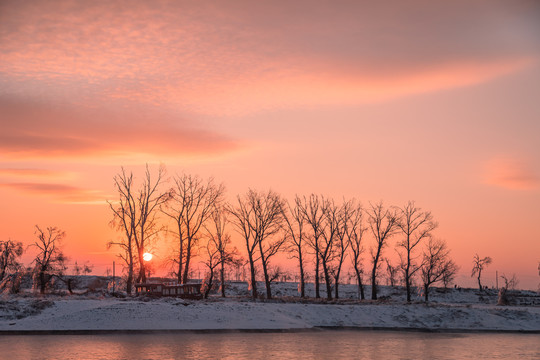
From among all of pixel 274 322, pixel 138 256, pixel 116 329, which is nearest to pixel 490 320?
pixel 274 322

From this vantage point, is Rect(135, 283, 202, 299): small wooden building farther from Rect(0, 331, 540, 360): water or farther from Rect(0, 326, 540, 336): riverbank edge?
Rect(0, 331, 540, 360): water

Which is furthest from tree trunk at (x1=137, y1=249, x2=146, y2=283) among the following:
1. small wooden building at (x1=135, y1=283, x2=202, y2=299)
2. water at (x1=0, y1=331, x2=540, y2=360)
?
water at (x1=0, y1=331, x2=540, y2=360)

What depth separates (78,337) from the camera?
136 ft

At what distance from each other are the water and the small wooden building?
18218mm

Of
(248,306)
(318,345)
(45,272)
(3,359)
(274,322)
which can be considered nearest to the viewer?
(3,359)

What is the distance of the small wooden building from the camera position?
6162cm

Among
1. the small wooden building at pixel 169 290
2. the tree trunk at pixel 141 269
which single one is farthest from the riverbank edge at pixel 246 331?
the tree trunk at pixel 141 269

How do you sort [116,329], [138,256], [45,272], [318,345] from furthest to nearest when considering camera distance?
1. [45,272]
2. [138,256]
3. [116,329]
4. [318,345]

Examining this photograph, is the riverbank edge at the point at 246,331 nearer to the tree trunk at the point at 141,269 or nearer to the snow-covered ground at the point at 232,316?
the snow-covered ground at the point at 232,316

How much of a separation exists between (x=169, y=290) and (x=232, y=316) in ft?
47.8

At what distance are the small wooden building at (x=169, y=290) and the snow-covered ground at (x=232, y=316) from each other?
435 cm

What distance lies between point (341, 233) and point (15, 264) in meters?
46.3

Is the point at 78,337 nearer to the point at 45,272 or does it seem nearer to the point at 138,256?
the point at 138,256

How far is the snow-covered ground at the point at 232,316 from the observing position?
150 ft
